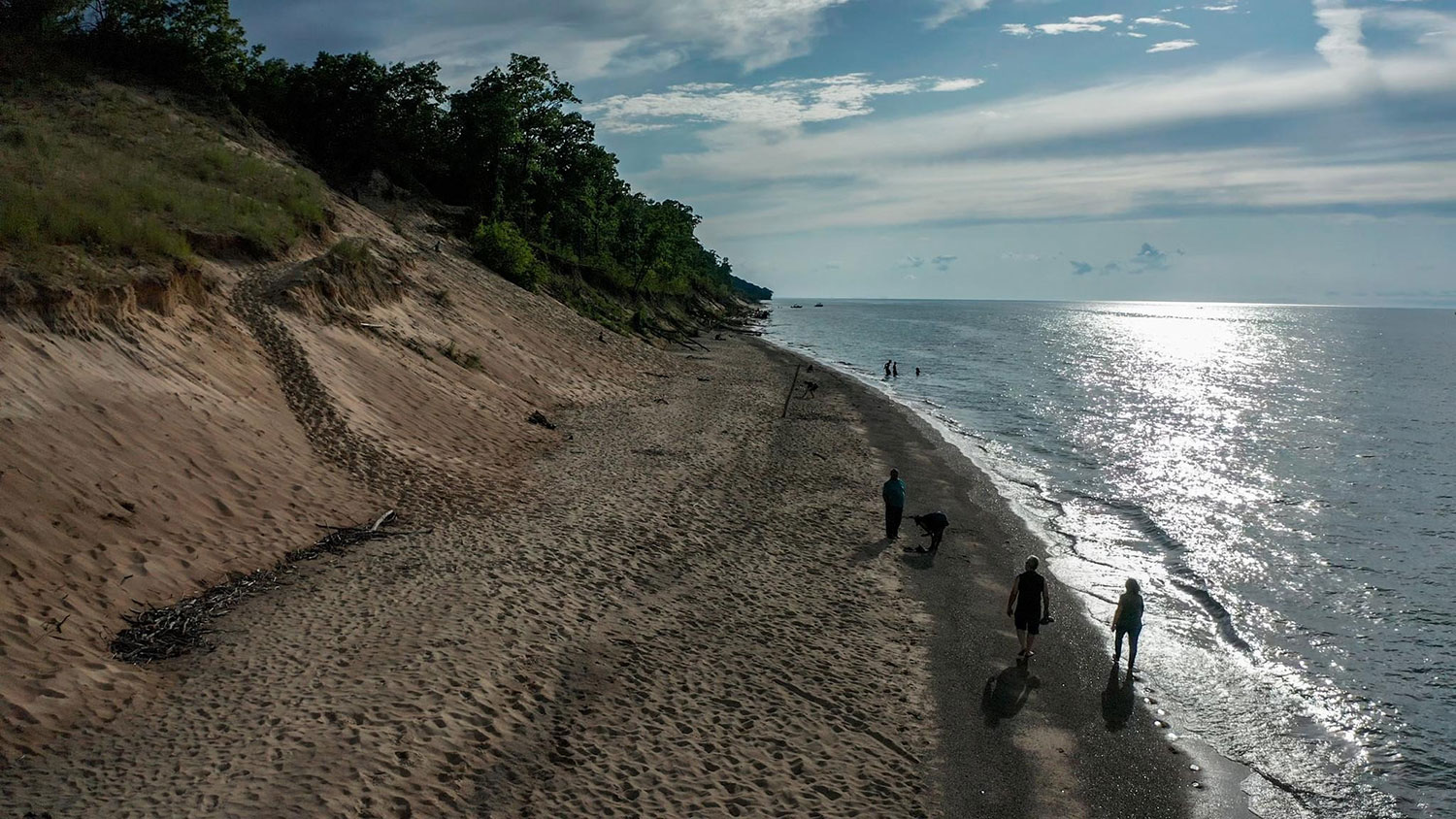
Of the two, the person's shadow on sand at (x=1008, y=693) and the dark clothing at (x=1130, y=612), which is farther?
the dark clothing at (x=1130, y=612)

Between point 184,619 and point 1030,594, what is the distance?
1339 cm

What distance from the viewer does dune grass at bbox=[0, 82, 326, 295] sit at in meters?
17.4

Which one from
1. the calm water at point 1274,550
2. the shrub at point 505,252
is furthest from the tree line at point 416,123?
the calm water at point 1274,550

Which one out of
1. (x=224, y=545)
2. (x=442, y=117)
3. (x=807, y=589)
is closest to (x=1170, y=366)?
(x=442, y=117)

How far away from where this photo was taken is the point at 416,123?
190 ft

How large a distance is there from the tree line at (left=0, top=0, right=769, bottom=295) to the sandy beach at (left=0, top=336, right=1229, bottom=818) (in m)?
33.4

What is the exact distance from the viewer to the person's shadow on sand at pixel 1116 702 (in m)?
13.2

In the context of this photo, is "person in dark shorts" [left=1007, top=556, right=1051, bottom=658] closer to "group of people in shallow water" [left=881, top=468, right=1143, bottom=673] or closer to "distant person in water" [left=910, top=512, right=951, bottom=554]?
"group of people in shallow water" [left=881, top=468, right=1143, bottom=673]

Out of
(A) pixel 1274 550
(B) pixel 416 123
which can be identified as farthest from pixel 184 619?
(B) pixel 416 123

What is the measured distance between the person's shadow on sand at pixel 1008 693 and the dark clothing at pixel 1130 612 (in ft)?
6.13

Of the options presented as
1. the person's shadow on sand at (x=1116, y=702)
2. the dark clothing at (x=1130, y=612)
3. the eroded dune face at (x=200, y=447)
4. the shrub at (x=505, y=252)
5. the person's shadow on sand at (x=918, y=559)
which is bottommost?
the person's shadow on sand at (x=1116, y=702)

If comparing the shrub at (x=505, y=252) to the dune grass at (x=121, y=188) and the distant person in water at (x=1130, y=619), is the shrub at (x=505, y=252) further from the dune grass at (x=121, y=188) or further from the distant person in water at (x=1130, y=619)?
the distant person in water at (x=1130, y=619)

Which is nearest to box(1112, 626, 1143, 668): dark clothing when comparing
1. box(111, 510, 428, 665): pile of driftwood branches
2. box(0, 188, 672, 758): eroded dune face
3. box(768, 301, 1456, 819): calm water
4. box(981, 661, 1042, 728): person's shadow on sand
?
box(768, 301, 1456, 819): calm water

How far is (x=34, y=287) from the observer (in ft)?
50.9
